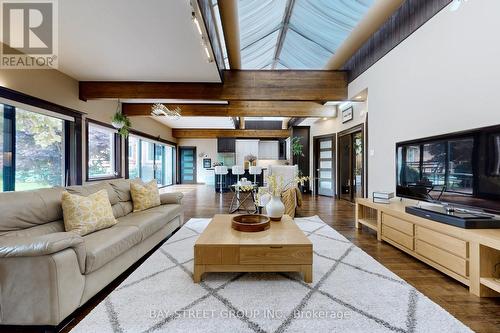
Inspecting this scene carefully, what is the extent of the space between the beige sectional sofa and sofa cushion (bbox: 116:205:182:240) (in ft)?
0.07

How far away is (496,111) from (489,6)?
98 cm

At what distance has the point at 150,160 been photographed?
8633 millimetres

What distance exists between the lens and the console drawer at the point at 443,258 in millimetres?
1912

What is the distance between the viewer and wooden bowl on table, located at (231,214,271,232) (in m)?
2.26

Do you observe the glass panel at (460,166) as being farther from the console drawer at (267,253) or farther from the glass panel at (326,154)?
the glass panel at (326,154)

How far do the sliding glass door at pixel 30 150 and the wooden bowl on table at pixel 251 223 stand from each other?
329 centimetres

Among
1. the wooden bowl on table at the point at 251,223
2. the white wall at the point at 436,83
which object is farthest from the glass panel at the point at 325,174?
the wooden bowl on table at the point at 251,223

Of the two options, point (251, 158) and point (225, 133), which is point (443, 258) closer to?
point (251, 158)

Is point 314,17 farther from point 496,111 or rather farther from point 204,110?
point 204,110

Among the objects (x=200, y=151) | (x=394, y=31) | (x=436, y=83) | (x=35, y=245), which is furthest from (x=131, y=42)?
(x=200, y=151)

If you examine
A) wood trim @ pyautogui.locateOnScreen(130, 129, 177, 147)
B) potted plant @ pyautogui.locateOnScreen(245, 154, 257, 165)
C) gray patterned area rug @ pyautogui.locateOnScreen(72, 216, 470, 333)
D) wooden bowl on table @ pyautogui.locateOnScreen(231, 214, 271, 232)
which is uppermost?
wood trim @ pyautogui.locateOnScreen(130, 129, 177, 147)

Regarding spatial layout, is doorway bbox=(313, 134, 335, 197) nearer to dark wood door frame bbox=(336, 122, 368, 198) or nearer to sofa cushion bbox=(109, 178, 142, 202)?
dark wood door frame bbox=(336, 122, 368, 198)

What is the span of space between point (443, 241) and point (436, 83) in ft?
5.97

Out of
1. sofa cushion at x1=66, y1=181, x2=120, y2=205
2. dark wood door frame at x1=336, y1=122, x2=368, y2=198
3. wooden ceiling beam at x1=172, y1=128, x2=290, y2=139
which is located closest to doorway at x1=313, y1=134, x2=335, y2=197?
dark wood door frame at x1=336, y1=122, x2=368, y2=198
